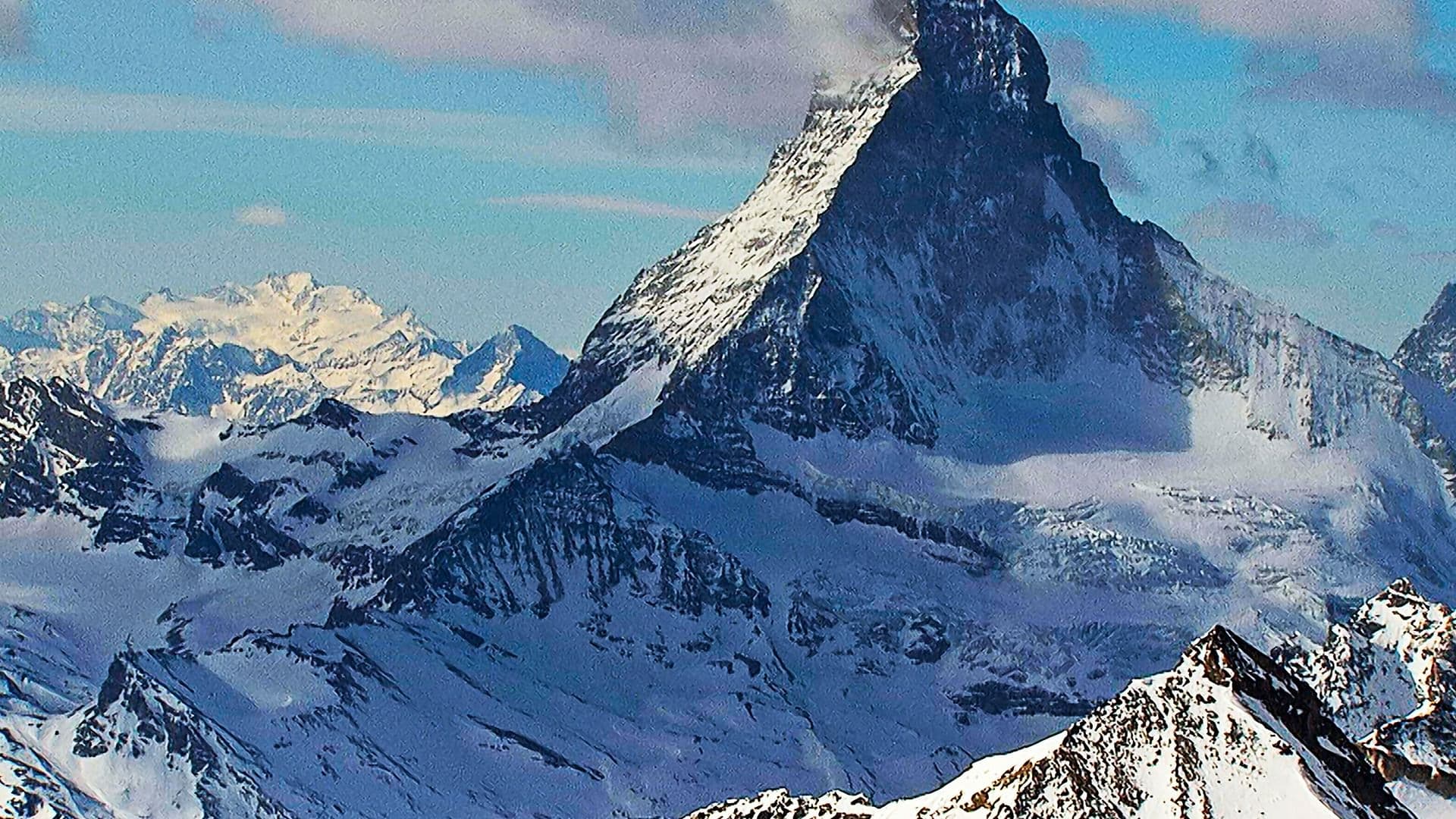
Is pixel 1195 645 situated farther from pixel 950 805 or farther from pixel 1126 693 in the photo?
pixel 950 805

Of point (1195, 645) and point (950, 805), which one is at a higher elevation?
point (1195, 645)

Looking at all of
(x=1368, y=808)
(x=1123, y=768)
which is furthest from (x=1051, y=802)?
(x=1368, y=808)

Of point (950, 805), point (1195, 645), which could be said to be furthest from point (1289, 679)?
point (950, 805)

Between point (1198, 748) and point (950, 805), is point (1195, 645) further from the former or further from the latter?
point (950, 805)

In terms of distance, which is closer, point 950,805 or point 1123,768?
point 1123,768

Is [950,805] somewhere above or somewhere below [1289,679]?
below

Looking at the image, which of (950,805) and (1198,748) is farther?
(950,805)
